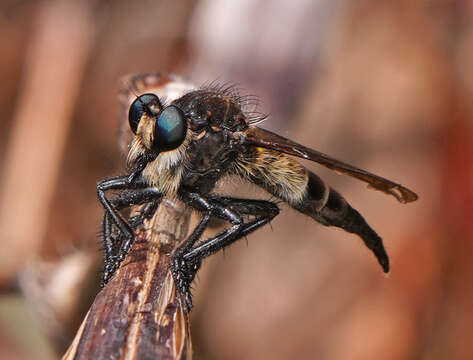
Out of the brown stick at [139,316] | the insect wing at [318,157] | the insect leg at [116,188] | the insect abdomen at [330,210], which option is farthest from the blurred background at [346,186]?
the brown stick at [139,316]

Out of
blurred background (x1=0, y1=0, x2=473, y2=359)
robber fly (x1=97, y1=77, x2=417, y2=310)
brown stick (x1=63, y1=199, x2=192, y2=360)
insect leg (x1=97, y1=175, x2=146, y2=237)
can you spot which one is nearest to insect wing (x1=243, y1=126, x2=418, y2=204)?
robber fly (x1=97, y1=77, x2=417, y2=310)

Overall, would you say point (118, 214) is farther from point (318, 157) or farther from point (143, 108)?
point (318, 157)

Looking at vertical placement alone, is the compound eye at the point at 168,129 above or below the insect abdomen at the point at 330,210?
above

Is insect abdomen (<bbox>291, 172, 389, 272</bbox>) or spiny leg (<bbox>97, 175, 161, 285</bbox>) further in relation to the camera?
insect abdomen (<bbox>291, 172, 389, 272</bbox>)

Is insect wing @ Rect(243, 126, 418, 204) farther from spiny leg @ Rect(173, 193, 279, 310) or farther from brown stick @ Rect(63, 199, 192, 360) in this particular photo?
brown stick @ Rect(63, 199, 192, 360)

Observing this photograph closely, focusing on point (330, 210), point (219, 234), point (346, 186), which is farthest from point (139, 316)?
point (346, 186)

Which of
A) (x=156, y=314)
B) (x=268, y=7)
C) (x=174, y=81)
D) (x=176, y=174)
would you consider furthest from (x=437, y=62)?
(x=156, y=314)

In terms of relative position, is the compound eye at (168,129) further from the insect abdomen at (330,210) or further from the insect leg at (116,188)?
the insect abdomen at (330,210)
